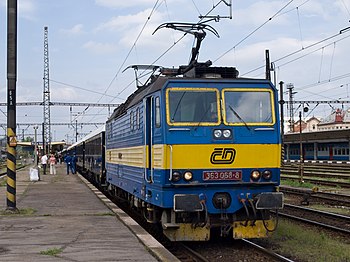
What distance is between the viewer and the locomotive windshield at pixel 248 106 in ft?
32.3

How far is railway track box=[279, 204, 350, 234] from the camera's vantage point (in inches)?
499

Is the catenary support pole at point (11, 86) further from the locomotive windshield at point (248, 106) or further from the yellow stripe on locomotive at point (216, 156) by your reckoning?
the locomotive windshield at point (248, 106)

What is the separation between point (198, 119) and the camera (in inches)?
Answer: 381

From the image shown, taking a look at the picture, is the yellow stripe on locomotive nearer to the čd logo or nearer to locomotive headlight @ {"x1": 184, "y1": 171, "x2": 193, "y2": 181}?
the čd logo

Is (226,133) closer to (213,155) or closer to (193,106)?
(213,155)

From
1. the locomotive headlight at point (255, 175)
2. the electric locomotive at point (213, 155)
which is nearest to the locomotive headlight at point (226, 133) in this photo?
the electric locomotive at point (213, 155)

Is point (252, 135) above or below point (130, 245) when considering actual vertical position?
above

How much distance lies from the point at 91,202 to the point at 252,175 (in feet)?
26.4

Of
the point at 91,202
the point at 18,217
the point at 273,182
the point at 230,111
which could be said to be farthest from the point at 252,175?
the point at 91,202

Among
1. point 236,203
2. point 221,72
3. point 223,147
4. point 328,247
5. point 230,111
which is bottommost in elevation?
point 328,247

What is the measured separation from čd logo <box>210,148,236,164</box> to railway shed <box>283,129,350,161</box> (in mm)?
44752

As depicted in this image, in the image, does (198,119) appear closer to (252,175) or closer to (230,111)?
(230,111)

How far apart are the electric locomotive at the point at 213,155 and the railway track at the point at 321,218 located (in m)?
3.15

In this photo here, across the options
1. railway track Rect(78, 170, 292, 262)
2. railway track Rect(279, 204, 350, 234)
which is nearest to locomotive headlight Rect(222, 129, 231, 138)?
railway track Rect(78, 170, 292, 262)
